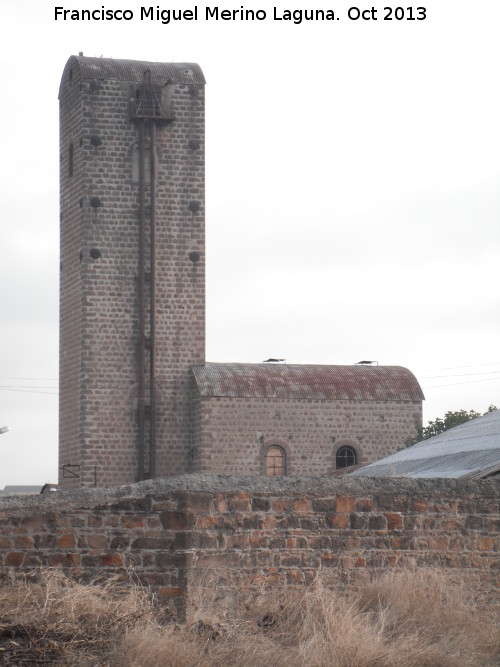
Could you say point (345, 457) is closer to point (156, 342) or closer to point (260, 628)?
point (156, 342)

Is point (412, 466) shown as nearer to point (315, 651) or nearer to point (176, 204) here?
point (315, 651)

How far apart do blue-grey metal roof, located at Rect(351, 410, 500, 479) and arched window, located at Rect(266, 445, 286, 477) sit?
46.4 ft

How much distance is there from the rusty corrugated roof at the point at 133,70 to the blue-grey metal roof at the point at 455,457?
17863 mm

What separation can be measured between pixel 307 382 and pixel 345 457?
2.24m

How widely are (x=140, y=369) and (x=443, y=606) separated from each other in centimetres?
2462

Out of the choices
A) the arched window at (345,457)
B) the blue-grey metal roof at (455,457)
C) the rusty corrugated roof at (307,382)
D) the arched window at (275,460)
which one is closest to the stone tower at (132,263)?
the rusty corrugated roof at (307,382)

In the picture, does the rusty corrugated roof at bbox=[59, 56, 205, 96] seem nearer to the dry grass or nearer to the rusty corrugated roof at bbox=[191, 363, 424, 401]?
the rusty corrugated roof at bbox=[191, 363, 424, 401]

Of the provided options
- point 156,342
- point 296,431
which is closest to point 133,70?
point 156,342

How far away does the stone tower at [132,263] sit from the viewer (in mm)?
35469

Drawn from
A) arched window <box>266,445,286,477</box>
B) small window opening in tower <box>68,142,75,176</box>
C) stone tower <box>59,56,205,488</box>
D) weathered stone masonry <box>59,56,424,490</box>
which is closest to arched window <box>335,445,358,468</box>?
weathered stone masonry <box>59,56,424,490</box>

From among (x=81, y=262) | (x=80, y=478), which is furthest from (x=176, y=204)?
(x=80, y=478)

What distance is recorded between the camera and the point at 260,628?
1103 cm

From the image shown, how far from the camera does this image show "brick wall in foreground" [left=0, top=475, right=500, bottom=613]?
11.1m

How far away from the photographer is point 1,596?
10.2 m
